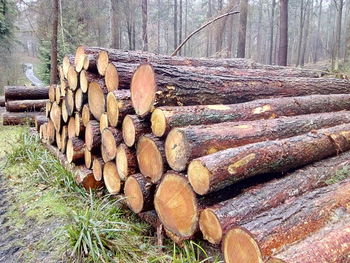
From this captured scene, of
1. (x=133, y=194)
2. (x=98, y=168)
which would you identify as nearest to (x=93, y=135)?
(x=98, y=168)

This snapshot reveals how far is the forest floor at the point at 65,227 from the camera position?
100 inches

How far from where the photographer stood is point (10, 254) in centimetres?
283

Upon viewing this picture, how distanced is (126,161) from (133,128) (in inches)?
14.3

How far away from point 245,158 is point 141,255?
1.24 metres

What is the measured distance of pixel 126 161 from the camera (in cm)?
309

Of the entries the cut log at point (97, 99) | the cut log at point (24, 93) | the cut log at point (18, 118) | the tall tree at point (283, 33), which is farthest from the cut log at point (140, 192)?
the tall tree at point (283, 33)

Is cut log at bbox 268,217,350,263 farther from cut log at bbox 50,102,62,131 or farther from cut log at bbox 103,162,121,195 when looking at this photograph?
cut log at bbox 50,102,62,131

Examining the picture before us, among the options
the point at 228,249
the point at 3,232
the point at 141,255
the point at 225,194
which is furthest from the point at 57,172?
the point at 228,249

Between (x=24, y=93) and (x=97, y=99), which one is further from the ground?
(x=97, y=99)

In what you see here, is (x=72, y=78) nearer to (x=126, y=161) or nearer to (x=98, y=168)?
(x=98, y=168)

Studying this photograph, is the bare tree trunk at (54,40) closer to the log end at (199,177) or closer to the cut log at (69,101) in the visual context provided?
the cut log at (69,101)

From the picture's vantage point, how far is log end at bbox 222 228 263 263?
71.2 inches

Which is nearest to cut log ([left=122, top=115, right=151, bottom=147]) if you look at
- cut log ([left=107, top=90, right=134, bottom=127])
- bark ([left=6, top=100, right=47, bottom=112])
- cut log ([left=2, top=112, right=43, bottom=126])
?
cut log ([left=107, top=90, right=134, bottom=127])

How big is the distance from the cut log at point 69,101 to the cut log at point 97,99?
0.60 metres
